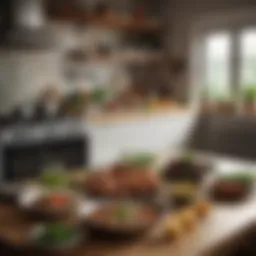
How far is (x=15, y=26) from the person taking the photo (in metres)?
4.07

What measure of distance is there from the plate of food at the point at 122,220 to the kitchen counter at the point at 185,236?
0.05 metres

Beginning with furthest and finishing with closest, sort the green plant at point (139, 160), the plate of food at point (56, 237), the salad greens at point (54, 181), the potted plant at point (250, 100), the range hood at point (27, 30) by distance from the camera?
the potted plant at point (250, 100), the range hood at point (27, 30), the green plant at point (139, 160), the salad greens at point (54, 181), the plate of food at point (56, 237)

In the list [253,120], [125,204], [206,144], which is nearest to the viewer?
[125,204]

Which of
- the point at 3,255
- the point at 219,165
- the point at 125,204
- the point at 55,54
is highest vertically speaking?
the point at 55,54

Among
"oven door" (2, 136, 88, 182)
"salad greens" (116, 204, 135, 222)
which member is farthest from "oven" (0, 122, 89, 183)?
"salad greens" (116, 204, 135, 222)

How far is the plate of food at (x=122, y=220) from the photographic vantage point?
151cm

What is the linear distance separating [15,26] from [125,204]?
2757 millimetres

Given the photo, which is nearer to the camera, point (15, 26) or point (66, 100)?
point (15, 26)

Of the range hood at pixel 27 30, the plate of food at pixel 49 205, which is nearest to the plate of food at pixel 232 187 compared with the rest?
the plate of food at pixel 49 205

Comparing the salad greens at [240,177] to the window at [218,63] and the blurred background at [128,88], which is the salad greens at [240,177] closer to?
the blurred background at [128,88]

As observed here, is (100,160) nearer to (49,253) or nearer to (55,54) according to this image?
(55,54)

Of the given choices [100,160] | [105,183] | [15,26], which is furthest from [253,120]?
[105,183]

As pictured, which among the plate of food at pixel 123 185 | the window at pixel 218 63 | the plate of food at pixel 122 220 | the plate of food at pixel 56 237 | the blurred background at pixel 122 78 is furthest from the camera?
the window at pixel 218 63

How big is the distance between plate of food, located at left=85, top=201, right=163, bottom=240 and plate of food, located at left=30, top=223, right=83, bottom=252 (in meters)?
0.07
